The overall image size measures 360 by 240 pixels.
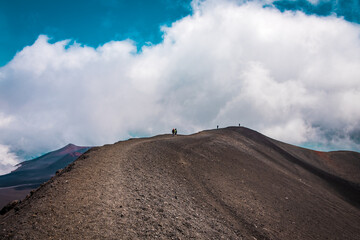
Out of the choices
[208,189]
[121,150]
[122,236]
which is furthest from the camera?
[121,150]

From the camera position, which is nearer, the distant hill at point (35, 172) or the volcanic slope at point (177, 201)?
the volcanic slope at point (177, 201)

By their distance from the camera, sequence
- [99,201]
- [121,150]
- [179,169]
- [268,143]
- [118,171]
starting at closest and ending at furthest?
[99,201] → [118,171] → [179,169] → [121,150] → [268,143]

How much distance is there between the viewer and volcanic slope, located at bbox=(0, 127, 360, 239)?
1086cm

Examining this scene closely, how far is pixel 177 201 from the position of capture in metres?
15.6

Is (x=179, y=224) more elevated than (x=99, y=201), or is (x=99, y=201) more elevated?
(x=99, y=201)

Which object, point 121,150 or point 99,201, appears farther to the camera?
point 121,150

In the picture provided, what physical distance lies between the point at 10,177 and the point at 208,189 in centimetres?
20791

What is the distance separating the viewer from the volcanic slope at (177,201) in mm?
10859

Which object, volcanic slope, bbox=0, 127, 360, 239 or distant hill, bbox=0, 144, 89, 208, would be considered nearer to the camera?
volcanic slope, bbox=0, 127, 360, 239

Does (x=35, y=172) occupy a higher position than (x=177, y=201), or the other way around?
(x=177, y=201)

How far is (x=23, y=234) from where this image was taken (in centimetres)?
948

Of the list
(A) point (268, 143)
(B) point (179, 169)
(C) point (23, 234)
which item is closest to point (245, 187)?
(B) point (179, 169)

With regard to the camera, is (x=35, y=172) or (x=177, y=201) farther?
(x=35, y=172)

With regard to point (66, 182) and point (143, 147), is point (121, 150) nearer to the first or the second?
point (143, 147)
